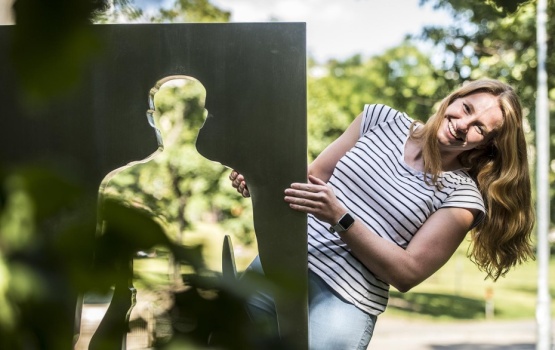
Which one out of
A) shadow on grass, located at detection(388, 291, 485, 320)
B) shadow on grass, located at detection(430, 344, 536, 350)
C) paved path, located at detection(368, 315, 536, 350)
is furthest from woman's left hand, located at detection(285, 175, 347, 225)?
shadow on grass, located at detection(388, 291, 485, 320)

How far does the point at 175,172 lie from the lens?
15.1 meters

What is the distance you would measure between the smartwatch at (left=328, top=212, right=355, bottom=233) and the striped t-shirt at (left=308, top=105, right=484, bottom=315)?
0.19 meters

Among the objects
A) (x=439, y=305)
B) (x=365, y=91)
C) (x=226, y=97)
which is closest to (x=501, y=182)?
(x=226, y=97)

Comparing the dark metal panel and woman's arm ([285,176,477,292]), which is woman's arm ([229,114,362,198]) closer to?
woman's arm ([285,176,477,292])

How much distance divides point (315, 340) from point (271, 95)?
633 millimetres

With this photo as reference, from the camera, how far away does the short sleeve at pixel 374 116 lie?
6.86 feet

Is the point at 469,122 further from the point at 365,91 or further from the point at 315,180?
the point at 365,91

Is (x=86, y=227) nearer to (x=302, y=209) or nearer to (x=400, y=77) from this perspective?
(x=302, y=209)

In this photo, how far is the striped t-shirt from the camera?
1896 millimetres

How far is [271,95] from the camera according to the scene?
1.44 m

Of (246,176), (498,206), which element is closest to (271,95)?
(246,176)

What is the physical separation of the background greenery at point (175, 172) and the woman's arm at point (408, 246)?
11.3 inches

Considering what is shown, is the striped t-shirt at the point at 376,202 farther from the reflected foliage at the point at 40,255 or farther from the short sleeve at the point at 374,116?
the reflected foliage at the point at 40,255

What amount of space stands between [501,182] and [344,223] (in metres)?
0.62
